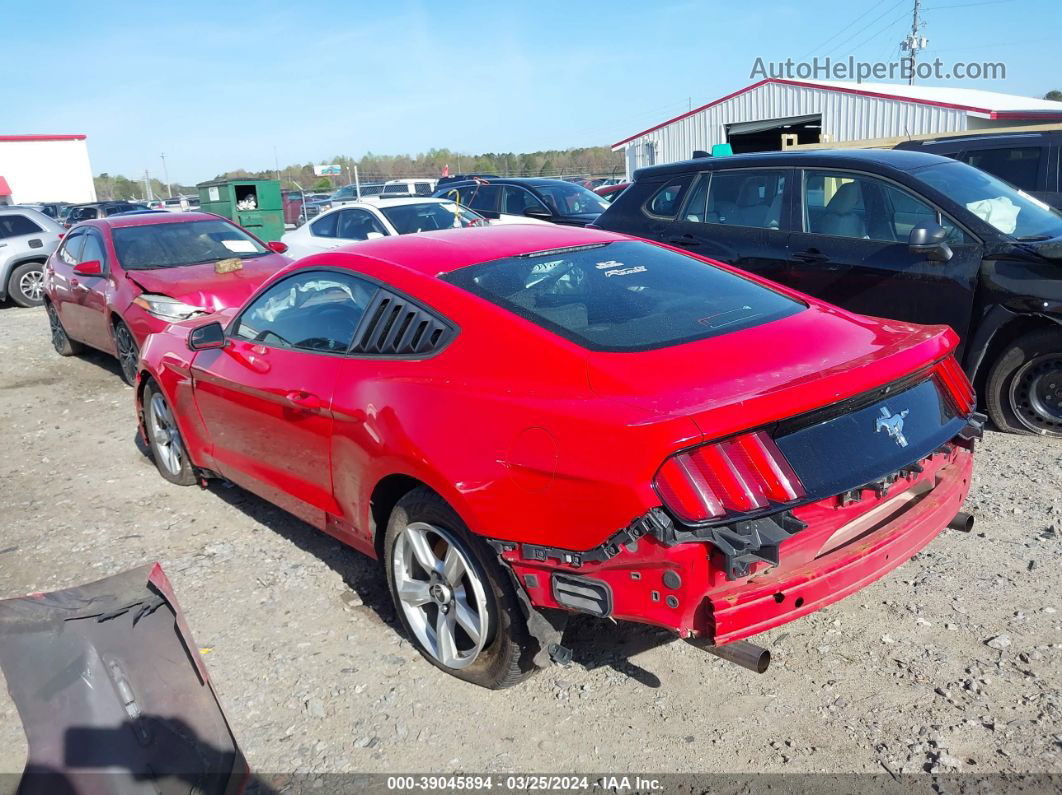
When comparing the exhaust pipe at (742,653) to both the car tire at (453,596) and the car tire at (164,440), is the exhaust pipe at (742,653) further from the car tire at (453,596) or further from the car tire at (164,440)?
the car tire at (164,440)

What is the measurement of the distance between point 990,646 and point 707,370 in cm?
161

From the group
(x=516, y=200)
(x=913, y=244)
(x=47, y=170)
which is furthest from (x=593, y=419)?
(x=47, y=170)

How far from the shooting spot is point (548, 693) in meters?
3.21

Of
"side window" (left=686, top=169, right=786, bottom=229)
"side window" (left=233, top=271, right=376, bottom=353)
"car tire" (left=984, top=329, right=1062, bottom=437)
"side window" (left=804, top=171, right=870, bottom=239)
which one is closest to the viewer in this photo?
"side window" (left=233, top=271, right=376, bottom=353)

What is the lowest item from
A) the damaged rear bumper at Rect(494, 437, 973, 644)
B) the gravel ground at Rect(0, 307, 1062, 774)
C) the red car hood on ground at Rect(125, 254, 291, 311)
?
the gravel ground at Rect(0, 307, 1062, 774)

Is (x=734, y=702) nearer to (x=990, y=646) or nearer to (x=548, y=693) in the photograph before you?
(x=548, y=693)

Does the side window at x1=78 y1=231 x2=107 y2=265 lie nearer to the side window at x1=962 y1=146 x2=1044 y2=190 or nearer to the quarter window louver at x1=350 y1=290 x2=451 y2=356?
the quarter window louver at x1=350 y1=290 x2=451 y2=356

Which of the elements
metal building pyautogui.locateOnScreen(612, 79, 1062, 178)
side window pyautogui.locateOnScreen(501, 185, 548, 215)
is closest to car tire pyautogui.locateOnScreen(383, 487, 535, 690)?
side window pyautogui.locateOnScreen(501, 185, 548, 215)

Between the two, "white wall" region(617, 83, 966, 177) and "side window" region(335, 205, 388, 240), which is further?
"white wall" region(617, 83, 966, 177)

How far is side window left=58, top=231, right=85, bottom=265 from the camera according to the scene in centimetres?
923

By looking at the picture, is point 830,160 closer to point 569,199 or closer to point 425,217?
point 425,217

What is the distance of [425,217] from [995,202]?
6.95 m

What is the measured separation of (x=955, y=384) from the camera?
A: 329 centimetres

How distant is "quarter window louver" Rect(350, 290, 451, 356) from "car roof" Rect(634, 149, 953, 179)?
3.94 m
